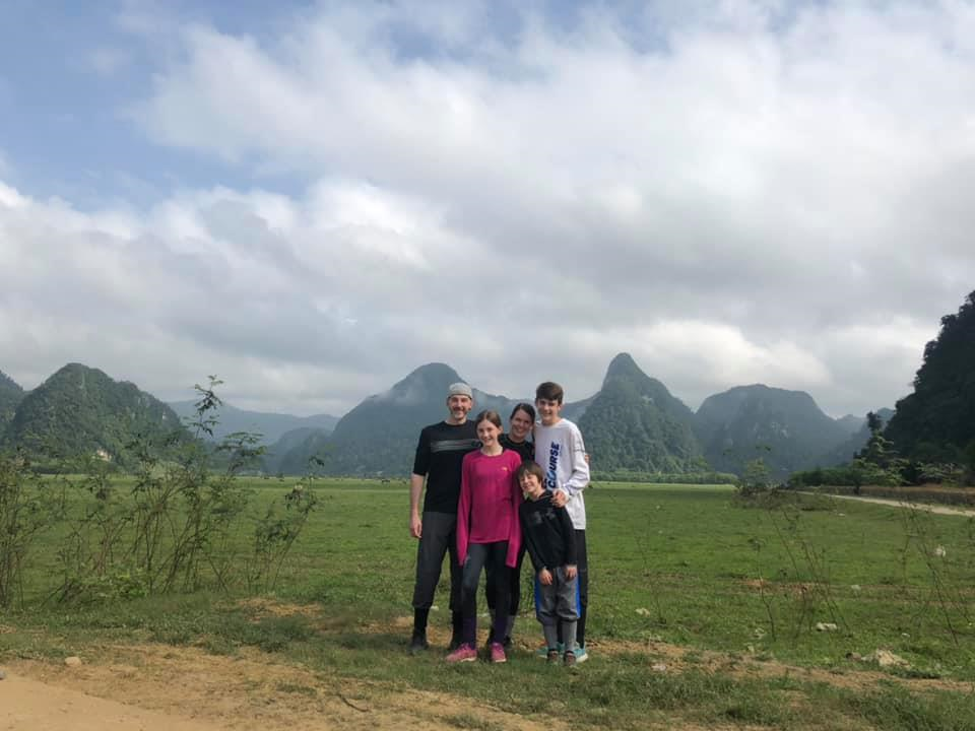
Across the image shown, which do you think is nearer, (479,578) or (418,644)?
(479,578)

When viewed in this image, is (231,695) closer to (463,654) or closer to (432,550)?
(463,654)

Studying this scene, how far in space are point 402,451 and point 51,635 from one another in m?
177

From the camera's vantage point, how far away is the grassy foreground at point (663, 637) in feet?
14.4

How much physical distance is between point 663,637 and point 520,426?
332 centimetres

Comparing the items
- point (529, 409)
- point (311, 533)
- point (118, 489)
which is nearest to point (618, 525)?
point (311, 533)

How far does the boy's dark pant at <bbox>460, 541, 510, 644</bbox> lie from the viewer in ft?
17.8

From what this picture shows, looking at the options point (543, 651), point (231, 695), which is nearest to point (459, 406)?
point (543, 651)

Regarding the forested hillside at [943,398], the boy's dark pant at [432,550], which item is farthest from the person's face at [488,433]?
the forested hillside at [943,398]

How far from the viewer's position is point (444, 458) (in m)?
5.71

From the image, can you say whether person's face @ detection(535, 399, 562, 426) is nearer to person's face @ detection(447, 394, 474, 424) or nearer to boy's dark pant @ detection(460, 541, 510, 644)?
person's face @ detection(447, 394, 474, 424)

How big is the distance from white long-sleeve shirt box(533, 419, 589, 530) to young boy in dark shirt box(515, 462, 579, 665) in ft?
0.39

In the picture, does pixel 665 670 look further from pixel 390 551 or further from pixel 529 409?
pixel 390 551

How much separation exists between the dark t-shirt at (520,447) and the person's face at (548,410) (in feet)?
0.78

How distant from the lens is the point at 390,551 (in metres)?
18.4
